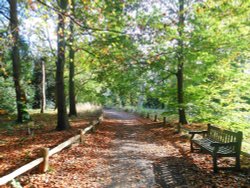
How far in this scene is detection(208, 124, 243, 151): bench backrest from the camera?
7.43 meters

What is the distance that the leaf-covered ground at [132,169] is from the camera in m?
6.71

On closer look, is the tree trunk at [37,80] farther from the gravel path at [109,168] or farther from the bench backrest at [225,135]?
the bench backrest at [225,135]

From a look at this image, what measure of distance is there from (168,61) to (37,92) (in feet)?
76.4

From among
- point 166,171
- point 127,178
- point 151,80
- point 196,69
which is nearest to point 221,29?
point 196,69

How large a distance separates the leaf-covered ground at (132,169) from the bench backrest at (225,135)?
2.24ft

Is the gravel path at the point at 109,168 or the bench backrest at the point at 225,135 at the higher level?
the bench backrest at the point at 225,135

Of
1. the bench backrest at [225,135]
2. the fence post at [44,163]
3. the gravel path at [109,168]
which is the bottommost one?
the gravel path at [109,168]

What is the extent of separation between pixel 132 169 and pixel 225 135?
3061mm

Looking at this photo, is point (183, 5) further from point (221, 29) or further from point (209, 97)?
point (209, 97)

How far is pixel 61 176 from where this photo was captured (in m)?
7.30

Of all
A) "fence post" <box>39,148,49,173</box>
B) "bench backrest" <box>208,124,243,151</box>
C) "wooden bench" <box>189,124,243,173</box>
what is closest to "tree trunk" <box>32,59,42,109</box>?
"fence post" <box>39,148,49,173</box>

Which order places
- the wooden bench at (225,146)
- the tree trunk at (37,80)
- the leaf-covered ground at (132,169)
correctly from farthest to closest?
1. the tree trunk at (37,80)
2. the wooden bench at (225,146)
3. the leaf-covered ground at (132,169)

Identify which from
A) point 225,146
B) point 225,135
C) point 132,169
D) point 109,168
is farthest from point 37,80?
point 225,146

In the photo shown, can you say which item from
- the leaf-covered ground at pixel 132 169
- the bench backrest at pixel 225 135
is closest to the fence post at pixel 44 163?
the leaf-covered ground at pixel 132 169
